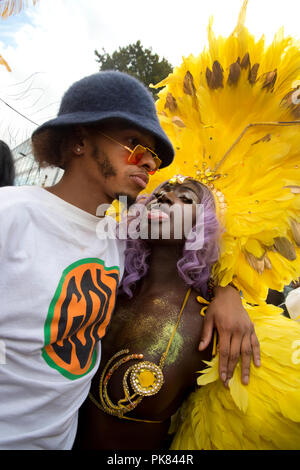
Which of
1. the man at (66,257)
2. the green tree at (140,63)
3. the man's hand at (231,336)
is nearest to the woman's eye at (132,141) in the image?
the man at (66,257)

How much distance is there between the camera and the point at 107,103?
1.22 m

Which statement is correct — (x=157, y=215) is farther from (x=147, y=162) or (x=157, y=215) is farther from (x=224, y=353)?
(x=224, y=353)

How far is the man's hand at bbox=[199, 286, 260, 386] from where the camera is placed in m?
1.34

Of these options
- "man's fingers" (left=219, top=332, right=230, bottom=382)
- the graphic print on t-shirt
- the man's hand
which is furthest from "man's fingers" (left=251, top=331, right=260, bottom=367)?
the graphic print on t-shirt

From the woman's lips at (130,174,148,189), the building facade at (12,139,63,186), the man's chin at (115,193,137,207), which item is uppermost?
Result: the building facade at (12,139,63,186)

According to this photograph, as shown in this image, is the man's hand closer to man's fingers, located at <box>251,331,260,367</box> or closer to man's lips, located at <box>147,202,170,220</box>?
man's fingers, located at <box>251,331,260,367</box>

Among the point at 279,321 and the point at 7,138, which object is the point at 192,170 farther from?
the point at 7,138

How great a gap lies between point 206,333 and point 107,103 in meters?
1.18

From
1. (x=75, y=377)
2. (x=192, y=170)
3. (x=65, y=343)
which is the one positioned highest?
(x=192, y=170)

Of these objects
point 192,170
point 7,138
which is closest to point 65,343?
point 192,170

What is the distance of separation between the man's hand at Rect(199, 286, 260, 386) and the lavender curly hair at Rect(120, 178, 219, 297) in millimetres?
198

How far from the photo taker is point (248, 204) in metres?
1.63

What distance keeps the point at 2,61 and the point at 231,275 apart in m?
1.91

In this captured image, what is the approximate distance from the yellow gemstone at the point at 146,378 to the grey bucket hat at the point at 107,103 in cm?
109
